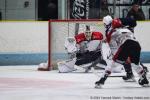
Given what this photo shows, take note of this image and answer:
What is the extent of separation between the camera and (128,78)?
9.23 metres

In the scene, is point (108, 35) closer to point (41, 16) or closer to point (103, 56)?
point (103, 56)

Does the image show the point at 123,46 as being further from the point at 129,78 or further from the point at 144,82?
the point at 129,78

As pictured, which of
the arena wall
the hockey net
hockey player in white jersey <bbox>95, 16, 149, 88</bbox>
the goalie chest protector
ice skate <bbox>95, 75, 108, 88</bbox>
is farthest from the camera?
the arena wall

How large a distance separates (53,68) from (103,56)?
1481 mm

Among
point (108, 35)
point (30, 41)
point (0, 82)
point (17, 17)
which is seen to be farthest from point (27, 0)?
point (108, 35)

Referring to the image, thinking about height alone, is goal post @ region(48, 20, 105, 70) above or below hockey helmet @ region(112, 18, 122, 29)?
below

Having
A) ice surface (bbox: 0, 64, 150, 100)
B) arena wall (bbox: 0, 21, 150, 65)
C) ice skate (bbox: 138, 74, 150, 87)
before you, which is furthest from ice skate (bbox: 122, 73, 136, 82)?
arena wall (bbox: 0, 21, 150, 65)

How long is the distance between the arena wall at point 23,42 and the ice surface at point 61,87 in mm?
1572

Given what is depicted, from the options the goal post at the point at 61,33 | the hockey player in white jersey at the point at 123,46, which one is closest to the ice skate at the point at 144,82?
the hockey player in white jersey at the point at 123,46

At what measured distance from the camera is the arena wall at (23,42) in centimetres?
1265

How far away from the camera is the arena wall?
12.6 m

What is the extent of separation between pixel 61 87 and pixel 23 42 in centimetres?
438

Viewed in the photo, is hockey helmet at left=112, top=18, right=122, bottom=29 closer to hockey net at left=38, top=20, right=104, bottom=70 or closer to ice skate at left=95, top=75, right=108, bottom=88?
ice skate at left=95, top=75, right=108, bottom=88

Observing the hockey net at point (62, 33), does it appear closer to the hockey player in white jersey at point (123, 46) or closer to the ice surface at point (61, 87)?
the ice surface at point (61, 87)
